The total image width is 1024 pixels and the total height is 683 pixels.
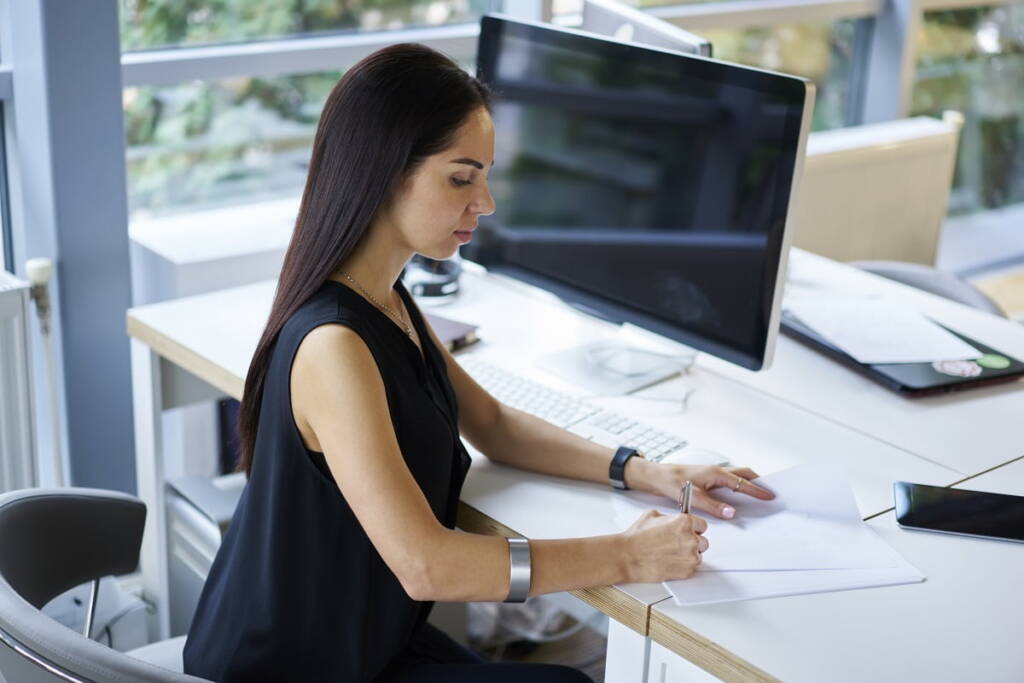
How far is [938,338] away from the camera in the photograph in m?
2.13

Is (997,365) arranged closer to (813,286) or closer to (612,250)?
(813,286)

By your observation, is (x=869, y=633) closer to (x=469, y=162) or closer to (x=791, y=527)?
(x=791, y=527)

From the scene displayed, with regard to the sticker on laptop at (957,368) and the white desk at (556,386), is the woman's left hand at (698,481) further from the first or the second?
the sticker on laptop at (957,368)

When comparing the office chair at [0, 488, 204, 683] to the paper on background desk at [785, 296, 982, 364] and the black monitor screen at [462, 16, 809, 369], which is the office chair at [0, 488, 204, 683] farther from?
the paper on background desk at [785, 296, 982, 364]

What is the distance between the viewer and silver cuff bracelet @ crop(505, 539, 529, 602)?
1.38m

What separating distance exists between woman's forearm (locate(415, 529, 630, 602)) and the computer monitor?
0.99 m

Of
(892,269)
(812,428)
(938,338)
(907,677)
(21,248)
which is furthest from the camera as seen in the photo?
(892,269)

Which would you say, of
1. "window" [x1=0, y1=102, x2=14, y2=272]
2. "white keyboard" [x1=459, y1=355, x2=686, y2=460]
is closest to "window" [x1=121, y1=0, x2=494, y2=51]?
Result: "window" [x1=0, y1=102, x2=14, y2=272]

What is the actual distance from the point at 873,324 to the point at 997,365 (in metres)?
0.22

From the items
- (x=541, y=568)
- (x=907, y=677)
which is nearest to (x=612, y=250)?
(x=541, y=568)

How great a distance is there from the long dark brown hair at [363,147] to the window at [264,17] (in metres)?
1.21

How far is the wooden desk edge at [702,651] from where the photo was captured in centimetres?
126

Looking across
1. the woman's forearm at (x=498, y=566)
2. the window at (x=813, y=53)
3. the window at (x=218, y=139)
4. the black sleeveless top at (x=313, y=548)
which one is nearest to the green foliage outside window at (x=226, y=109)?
the window at (x=218, y=139)

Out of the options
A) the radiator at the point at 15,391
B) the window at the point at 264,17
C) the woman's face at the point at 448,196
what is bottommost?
the radiator at the point at 15,391
